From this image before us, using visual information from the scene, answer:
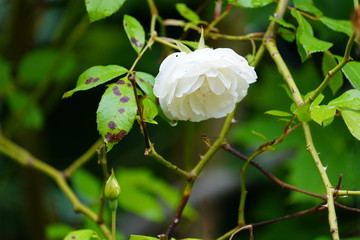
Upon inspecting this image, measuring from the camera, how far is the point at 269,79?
1365mm

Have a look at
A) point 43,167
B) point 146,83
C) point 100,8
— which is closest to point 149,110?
point 146,83

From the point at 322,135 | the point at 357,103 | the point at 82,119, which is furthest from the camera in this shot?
the point at 82,119

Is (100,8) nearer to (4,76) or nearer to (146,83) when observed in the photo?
(146,83)

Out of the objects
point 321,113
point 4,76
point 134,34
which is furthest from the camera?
point 4,76

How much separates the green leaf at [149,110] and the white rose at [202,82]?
13 mm

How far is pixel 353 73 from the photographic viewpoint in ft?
Result: 2.11

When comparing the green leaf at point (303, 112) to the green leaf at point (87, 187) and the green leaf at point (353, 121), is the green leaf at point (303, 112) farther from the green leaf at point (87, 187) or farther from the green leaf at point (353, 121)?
the green leaf at point (87, 187)

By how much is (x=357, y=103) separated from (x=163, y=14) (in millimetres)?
1176

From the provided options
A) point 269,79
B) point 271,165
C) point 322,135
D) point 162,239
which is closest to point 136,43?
point 162,239

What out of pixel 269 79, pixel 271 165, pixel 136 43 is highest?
pixel 136 43

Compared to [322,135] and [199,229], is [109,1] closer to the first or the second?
[322,135]

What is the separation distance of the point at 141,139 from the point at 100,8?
1.33 m

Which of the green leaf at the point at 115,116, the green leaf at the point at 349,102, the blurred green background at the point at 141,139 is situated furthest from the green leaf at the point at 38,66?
the green leaf at the point at 349,102

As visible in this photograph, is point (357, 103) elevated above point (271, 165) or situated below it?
above
